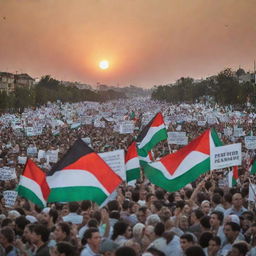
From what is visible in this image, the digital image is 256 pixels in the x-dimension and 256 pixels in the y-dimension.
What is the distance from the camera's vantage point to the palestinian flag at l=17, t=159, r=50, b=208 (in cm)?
911

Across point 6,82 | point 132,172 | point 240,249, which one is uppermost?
point 6,82

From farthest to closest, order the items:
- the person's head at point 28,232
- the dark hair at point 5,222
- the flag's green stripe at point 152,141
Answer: the flag's green stripe at point 152,141
the dark hair at point 5,222
the person's head at point 28,232

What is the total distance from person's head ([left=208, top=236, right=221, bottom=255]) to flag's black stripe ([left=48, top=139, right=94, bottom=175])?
8.07 feet

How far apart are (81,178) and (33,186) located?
1.75m

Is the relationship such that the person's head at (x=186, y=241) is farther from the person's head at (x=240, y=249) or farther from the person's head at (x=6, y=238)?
the person's head at (x=6, y=238)

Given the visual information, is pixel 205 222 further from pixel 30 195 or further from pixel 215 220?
pixel 30 195

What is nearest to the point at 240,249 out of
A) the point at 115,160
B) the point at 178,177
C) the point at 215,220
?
the point at 215,220

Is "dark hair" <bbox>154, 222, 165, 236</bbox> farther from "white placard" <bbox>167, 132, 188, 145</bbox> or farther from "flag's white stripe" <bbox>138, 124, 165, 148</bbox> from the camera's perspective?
"white placard" <bbox>167, 132, 188, 145</bbox>

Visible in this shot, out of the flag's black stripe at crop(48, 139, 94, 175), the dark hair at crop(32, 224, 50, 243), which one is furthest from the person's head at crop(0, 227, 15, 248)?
the flag's black stripe at crop(48, 139, 94, 175)

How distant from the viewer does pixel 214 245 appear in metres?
6.24

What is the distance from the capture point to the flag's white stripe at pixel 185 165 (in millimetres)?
9625

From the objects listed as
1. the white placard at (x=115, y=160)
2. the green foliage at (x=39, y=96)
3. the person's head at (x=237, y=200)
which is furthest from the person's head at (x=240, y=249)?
the green foliage at (x=39, y=96)

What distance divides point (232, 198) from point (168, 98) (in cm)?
16990

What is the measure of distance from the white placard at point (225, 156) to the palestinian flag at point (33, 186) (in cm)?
289
